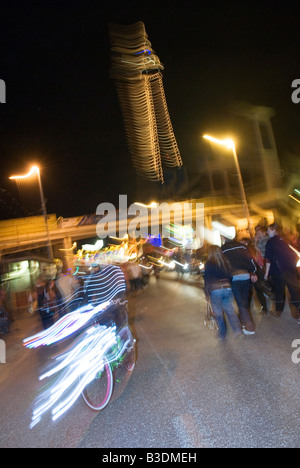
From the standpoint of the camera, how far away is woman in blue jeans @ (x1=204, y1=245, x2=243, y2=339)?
593 centimetres

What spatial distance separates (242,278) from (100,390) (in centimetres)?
338

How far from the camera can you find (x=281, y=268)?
661 centimetres

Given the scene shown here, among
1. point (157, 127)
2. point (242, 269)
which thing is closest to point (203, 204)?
point (157, 127)

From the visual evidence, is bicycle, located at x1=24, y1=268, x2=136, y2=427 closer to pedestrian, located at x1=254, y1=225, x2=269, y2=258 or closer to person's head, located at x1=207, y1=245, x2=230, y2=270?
person's head, located at x1=207, y1=245, x2=230, y2=270

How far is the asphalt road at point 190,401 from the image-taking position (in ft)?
10.7

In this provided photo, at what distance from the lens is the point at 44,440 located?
367 centimetres

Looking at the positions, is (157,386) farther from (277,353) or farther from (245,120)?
(245,120)

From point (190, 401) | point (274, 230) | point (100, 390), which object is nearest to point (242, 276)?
point (274, 230)

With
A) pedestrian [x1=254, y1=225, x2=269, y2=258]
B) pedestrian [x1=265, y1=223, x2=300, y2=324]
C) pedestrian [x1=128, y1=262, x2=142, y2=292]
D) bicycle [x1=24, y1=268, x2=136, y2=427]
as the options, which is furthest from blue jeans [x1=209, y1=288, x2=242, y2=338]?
pedestrian [x1=128, y1=262, x2=142, y2=292]

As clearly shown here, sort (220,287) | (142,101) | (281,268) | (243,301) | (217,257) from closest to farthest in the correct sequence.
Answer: (220,287) < (217,257) < (243,301) < (281,268) < (142,101)

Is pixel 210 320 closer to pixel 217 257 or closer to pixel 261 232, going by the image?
pixel 217 257

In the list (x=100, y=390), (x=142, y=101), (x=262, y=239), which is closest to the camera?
(x=100, y=390)

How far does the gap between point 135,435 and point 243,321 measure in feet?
11.7
